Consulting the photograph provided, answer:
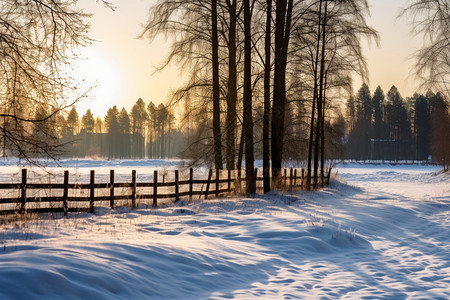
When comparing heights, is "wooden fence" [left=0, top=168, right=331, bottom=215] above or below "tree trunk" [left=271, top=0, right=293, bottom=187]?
below

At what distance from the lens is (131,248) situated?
669 cm

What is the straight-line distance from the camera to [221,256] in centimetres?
718

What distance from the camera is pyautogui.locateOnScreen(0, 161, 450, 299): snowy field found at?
16.9 feet

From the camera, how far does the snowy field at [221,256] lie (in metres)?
5.16

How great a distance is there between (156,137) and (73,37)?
93.4 m

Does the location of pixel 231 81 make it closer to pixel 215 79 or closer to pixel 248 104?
pixel 215 79

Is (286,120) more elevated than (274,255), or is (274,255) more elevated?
(286,120)

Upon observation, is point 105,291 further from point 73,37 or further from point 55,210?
point 55,210

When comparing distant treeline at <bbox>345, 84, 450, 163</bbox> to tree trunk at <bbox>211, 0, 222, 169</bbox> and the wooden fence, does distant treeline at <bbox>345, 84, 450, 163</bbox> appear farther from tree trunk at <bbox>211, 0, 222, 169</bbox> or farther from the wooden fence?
the wooden fence

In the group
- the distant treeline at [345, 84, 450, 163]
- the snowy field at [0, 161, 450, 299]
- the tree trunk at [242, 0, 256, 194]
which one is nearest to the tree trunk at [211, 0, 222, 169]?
the tree trunk at [242, 0, 256, 194]

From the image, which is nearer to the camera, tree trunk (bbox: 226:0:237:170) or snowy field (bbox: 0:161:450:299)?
snowy field (bbox: 0:161:450:299)

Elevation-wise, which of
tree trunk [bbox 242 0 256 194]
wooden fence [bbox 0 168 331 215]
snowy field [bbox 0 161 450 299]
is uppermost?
tree trunk [bbox 242 0 256 194]

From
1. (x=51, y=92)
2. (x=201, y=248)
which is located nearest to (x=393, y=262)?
(x=201, y=248)

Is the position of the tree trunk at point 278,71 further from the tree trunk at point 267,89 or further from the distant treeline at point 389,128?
the distant treeline at point 389,128
